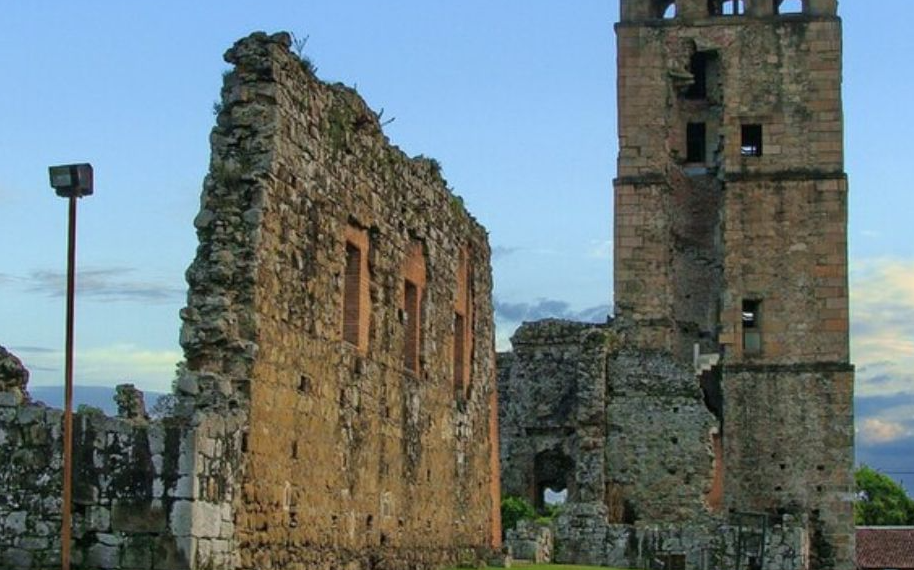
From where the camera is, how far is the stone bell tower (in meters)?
42.3

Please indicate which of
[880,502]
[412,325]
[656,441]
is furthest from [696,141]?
[880,502]

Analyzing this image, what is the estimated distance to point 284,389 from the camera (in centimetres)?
1662

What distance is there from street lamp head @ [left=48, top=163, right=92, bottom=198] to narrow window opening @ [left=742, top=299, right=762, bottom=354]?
102ft

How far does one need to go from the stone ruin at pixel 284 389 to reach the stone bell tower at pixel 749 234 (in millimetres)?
20693

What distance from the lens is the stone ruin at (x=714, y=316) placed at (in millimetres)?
40031

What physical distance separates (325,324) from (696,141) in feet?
95.9

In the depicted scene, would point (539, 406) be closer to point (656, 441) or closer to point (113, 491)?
point (656, 441)

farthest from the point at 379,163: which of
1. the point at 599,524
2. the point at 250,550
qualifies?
the point at 599,524

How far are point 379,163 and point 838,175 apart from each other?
25.4 metres

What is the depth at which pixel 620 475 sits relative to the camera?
132ft

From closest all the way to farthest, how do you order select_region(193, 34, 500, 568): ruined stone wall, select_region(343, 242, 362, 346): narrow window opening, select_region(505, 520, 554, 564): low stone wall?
select_region(193, 34, 500, 568): ruined stone wall → select_region(343, 242, 362, 346): narrow window opening → select_region(505, 520, 554, 564): low stone wall

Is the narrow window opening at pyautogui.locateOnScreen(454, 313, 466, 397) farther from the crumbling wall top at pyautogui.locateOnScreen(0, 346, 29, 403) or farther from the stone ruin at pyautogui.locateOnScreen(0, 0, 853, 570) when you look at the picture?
the crumbling wall top at pyautogui.locateOnScreen(0, 346, 29, 403)

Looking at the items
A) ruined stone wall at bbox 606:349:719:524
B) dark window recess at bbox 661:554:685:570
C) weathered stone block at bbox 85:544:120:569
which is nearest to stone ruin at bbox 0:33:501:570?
weathered stone block at bbox 85:544:120:569

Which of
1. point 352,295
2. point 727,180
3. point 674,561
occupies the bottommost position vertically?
point 674,561
